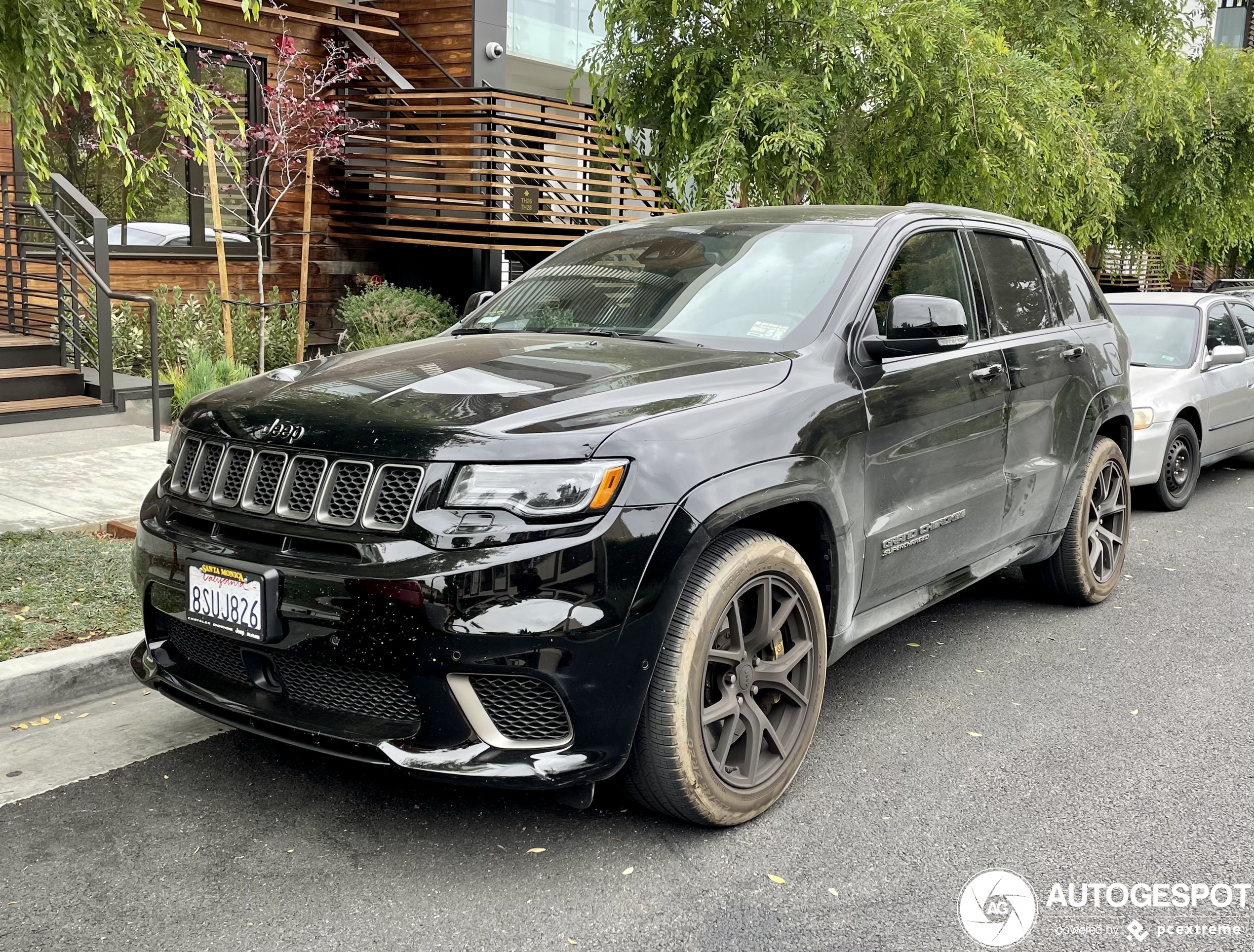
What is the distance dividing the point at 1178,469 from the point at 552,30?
1168 centimetres

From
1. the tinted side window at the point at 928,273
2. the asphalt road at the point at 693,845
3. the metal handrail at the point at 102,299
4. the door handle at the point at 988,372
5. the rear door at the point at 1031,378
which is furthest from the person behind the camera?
the metal handrail at the point at 102,299

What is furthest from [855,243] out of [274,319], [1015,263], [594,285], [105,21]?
[274,319]

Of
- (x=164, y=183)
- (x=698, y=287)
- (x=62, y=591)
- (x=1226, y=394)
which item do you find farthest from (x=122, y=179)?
(x=1226, y=394)

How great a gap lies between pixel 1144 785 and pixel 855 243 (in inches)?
83.2

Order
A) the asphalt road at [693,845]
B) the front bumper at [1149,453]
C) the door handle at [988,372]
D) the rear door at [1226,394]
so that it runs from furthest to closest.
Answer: the rear door at [1226,394] → the front bumper at [1149,453] → the door handle at [988,372] → the asphalt road at [693,845]

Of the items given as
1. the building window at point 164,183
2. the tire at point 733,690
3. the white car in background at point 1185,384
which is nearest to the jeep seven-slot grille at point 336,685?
the tire at point 733,690

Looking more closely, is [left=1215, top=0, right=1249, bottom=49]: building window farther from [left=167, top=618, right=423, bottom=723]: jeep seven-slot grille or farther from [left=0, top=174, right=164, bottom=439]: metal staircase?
[left=167, top=618, right=423, bottom=723]: jeep seven-slot grille

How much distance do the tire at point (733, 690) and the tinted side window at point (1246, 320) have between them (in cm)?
769

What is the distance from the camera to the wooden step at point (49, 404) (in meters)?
9.55

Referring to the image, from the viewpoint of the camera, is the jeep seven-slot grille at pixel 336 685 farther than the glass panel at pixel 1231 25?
No

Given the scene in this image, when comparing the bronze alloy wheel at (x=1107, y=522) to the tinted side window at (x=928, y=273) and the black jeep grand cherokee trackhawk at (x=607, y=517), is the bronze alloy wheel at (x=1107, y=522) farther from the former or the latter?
the tinted side window at (x=928, y=273)

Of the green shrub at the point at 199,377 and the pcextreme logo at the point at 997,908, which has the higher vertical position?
the green shrub at the point at 199,377

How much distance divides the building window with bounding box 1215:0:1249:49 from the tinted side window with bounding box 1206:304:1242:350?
3231cm

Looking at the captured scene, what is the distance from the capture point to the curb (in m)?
4.31
